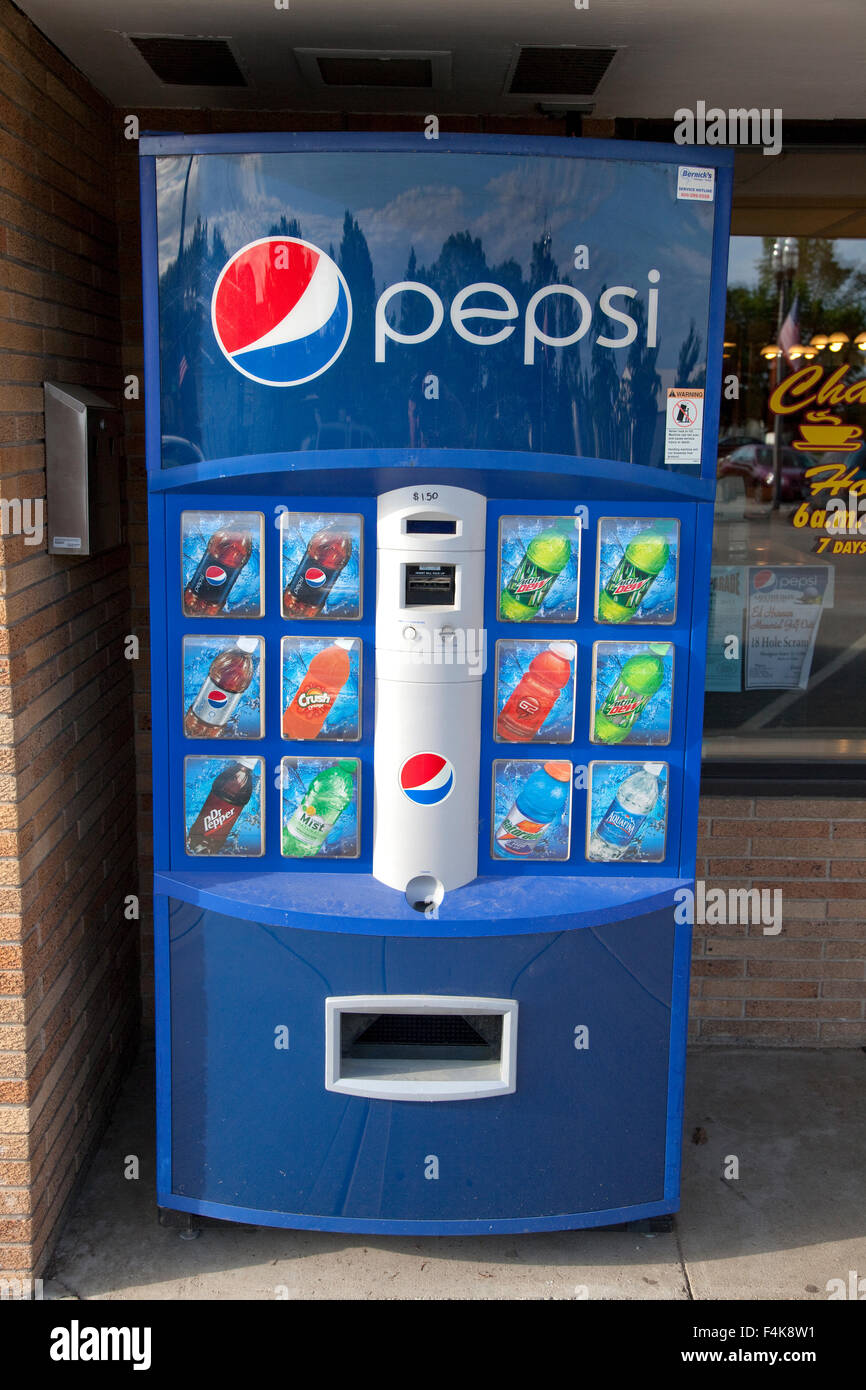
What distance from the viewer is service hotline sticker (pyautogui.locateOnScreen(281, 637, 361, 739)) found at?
9.61 feet

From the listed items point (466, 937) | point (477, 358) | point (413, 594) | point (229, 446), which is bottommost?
point (466, 937)

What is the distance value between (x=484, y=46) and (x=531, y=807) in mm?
1886

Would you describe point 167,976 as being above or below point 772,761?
below

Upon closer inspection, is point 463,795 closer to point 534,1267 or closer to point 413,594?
point 413,594

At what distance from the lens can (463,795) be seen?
2957mm

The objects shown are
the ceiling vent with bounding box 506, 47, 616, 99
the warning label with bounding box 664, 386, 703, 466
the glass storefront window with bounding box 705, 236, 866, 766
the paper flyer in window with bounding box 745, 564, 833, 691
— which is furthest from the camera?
the paper flyer in window with bounding box 745, 564, 833, 691

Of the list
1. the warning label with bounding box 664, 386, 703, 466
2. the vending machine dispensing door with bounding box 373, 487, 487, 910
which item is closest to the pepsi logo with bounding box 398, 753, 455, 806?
the vending machine dispensing door with bounding box 373, 487, 487, 910

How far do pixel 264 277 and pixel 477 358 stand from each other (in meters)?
0.51

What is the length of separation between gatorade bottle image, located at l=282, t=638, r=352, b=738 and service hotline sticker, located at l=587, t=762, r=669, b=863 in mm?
660

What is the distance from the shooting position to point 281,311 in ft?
8.99

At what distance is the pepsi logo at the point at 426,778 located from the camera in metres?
2.91

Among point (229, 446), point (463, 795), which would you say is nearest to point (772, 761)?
point (463, 795)

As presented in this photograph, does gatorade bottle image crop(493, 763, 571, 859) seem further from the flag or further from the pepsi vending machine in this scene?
the flag

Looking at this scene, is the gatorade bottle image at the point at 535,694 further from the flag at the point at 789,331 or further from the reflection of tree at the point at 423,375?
the flag at the point at 789,331
